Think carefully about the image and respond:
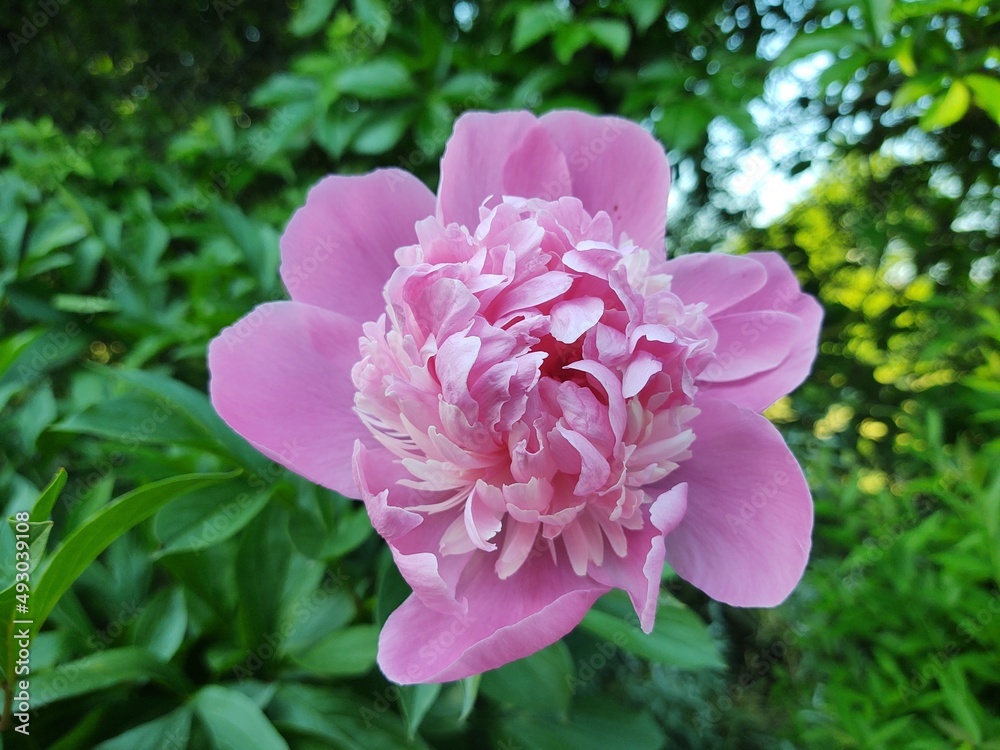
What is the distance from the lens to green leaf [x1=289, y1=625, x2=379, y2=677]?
0.53m

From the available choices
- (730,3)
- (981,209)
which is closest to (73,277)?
(730,3)

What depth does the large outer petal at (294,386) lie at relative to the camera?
433 millimetres

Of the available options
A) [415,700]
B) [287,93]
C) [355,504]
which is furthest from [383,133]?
[415,700]

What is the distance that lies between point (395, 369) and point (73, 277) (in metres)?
0.64

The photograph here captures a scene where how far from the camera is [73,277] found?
0.84 meters

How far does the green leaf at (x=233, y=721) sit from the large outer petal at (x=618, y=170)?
0.44 metres

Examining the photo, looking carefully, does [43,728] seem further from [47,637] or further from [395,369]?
[395,369]

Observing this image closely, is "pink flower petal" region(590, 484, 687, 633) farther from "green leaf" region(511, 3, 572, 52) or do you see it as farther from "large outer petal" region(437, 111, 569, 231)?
"green leaf" region(511, 3, 572, 52)

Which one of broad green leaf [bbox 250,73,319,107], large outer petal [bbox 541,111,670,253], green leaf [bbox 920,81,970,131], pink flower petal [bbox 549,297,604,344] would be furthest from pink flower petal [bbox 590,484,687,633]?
broad green leaf [bbox 250,73,319,107]

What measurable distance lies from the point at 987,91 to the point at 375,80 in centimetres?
74

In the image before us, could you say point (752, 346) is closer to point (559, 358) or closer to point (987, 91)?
point (559, 358)

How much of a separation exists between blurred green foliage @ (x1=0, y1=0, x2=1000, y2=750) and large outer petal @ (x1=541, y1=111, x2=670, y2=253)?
0.31 m

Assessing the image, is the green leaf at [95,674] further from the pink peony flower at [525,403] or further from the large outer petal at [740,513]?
the large outer petal at [740,513]

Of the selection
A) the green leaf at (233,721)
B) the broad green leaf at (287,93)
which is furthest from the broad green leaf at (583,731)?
the broad green leaf at (287,93)
